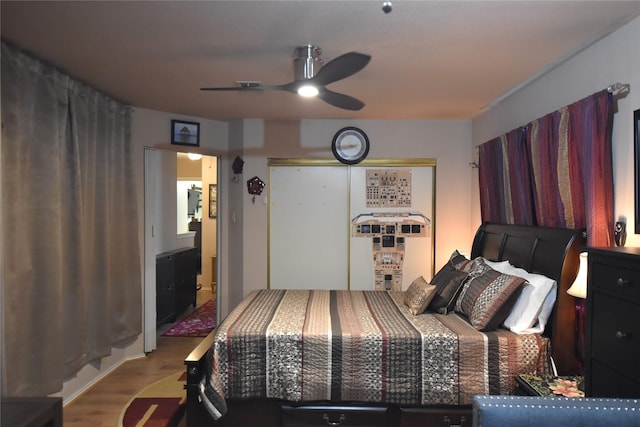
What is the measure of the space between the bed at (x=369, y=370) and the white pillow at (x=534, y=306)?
1.7 inches

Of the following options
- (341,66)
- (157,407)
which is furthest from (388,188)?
(157,407)

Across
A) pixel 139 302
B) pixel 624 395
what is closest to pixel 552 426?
pixel 624 395

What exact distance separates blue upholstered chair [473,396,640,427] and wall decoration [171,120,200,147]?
3.74 metres

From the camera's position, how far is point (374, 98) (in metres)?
3.46

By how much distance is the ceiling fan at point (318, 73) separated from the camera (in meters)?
1.94

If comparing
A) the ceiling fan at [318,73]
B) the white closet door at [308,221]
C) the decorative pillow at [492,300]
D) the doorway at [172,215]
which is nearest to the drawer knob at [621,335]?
the decorative pillow at [492,300]

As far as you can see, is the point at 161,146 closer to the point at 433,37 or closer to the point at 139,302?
the point at 139,302

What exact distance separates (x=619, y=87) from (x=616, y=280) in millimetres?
1142

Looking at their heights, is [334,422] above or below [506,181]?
below

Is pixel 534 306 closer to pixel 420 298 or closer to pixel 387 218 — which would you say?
pixel 420 298

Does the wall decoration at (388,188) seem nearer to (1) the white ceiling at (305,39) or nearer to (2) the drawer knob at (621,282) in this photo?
(1) the white ceiling at (305,39)

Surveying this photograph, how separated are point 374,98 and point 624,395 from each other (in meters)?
2.71

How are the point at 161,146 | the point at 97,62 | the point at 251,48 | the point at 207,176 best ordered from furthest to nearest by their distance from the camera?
the point at 207,176, the point at 161,146, the point at 97,62, the point at 251,48

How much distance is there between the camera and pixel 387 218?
435cm
